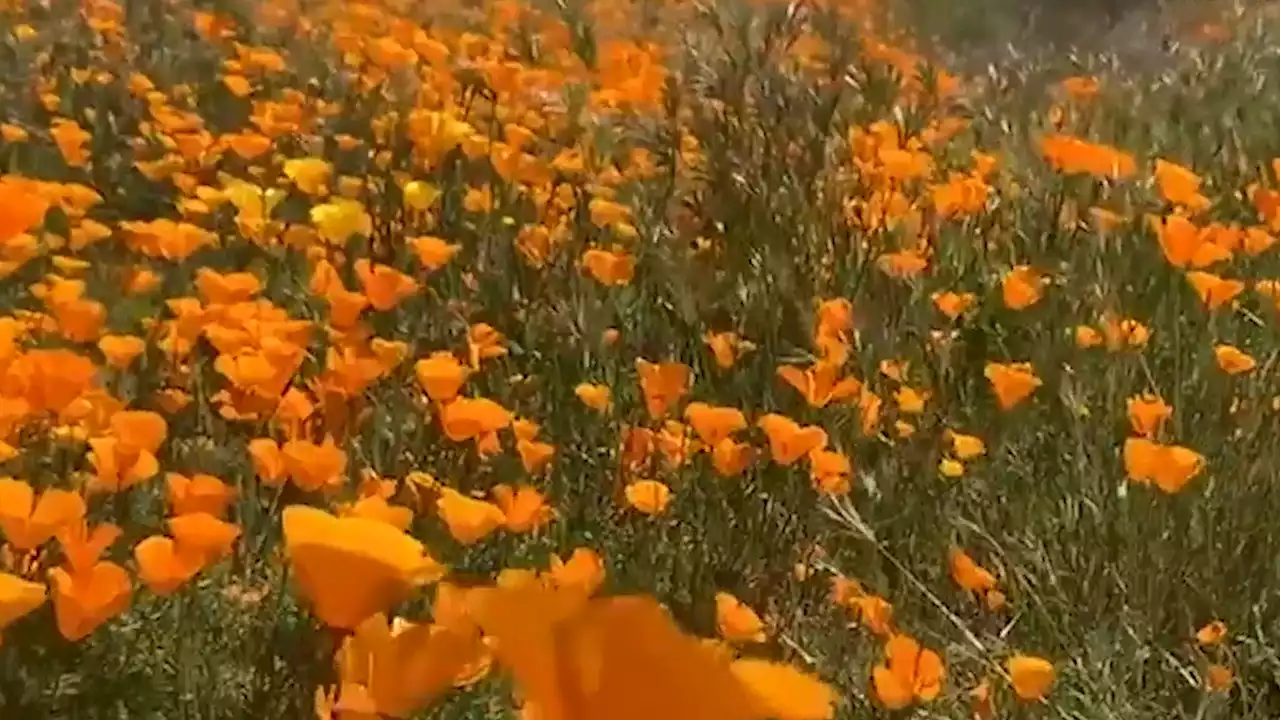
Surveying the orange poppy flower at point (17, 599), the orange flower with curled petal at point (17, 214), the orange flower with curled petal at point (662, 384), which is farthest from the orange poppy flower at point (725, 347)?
the orange poppy flower at point (17, 599)

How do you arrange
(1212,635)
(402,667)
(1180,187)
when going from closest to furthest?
(402,667), (1212,635), (1180,187)

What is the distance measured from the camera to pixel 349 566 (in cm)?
102

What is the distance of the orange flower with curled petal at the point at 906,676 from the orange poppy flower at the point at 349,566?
1.92 feet

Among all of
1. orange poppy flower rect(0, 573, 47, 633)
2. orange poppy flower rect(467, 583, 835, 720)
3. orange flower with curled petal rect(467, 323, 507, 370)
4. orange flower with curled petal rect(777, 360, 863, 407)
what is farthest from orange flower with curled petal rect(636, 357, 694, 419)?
orange poppy flower rect(467, 583, 835, 720)

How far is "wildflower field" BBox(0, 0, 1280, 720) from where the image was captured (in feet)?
4.70

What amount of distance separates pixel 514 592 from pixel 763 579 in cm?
121

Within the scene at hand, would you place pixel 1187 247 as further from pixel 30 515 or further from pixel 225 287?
pixel 30 515

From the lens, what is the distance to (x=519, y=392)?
233 cm

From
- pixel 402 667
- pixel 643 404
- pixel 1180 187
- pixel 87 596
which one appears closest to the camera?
pixel 402 667

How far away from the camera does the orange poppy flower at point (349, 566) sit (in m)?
1.01

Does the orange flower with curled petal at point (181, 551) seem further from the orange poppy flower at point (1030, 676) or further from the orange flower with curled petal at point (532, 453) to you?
the orange poppy flower at point (1030, 676)

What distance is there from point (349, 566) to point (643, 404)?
1212mm

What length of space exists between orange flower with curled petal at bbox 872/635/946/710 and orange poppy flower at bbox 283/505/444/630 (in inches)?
23.1

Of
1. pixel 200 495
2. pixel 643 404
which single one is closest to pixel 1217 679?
pixel 643 404
